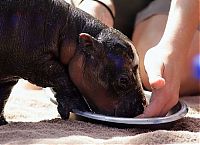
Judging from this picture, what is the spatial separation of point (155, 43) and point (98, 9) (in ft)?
1.06

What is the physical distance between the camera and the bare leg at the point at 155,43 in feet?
7.75

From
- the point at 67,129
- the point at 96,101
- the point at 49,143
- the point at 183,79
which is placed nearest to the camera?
the point at 49,143

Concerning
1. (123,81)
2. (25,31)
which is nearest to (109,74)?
(123,81)

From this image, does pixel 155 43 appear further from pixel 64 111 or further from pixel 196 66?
pixel 64 111

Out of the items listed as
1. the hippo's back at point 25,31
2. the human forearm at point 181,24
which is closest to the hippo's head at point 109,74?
the hippo's back at point 25,31

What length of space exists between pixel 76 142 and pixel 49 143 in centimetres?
7

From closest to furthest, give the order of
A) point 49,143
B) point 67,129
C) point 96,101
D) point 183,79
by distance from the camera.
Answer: point 49,143, point 67,129, point 96,101, point 183,79

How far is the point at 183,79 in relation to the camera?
2352 millimetres

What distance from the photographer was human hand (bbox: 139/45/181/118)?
154 centimetres

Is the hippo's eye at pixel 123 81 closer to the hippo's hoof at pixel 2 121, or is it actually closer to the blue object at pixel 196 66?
the hippo's hoof at pixel 2 121

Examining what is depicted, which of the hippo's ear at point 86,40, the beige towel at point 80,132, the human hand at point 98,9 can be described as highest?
the human hand at point 98,9

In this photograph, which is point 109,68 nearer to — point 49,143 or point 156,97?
point 156,97

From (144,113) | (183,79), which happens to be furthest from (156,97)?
(183,79)

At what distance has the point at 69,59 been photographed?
156 cm
